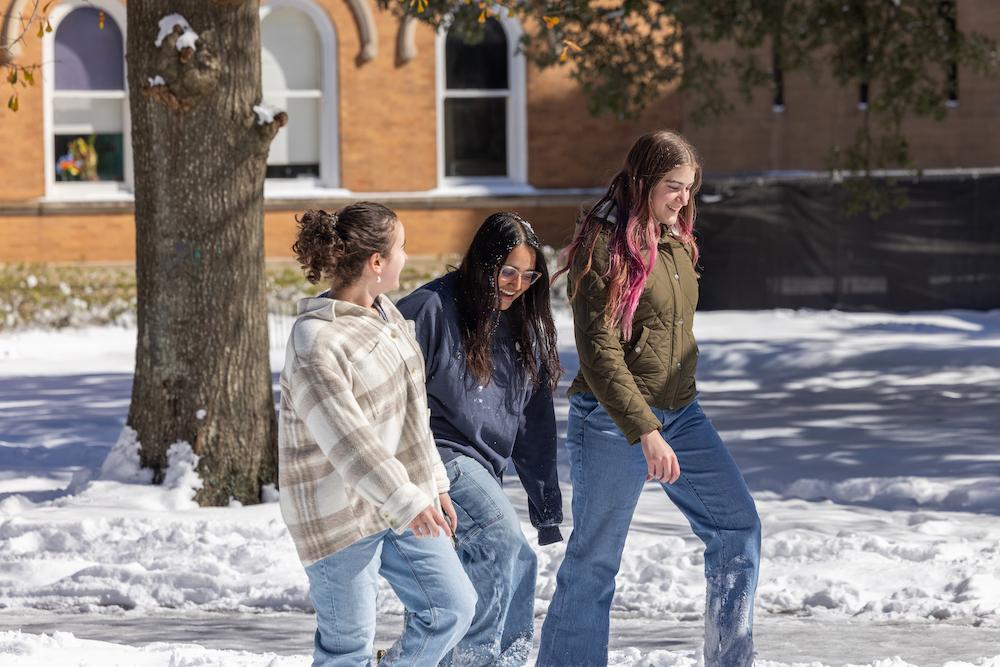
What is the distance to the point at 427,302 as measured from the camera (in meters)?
4.82

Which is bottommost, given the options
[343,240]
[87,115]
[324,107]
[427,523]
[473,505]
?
[473,505]

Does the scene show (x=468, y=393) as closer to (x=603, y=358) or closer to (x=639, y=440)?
(x=603, y=358)

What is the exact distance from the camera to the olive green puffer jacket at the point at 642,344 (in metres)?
4.70

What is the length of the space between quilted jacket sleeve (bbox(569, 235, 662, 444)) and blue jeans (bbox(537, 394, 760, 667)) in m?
0.17

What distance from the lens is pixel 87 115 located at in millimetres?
20797

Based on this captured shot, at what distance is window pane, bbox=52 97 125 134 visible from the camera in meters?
20.7

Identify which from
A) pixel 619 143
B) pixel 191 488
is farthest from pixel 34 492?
pixel 619 143

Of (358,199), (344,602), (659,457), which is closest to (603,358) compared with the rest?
(659,457)

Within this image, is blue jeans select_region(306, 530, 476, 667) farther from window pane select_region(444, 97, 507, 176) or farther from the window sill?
window pane select_region(444, 97, 507, 176)

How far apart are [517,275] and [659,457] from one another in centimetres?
72

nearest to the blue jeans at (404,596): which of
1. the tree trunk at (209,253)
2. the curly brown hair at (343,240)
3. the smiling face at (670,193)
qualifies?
the curly brown hair at (343,240)

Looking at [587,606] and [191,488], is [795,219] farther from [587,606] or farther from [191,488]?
[587,606]

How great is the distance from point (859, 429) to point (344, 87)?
11.2 metres

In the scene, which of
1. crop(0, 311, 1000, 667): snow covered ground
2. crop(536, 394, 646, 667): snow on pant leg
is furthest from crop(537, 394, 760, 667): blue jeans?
crop(0, 311, 1000, 667): snow covered ground
